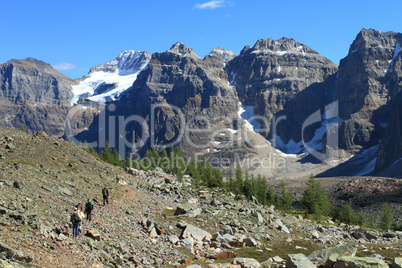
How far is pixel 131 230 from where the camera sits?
1329 inches

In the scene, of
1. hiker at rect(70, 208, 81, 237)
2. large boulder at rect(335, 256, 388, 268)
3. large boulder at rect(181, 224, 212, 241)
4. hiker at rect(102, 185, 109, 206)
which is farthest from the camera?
hiker at rect(102, 185, 109, 206)

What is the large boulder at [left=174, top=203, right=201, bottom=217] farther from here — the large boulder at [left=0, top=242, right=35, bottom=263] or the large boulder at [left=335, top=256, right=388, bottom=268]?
the large boulder at [left=0, top=242, right=35, bottom=263]

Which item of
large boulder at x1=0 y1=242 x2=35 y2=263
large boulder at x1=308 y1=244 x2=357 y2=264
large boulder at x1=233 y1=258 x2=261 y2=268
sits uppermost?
large boulder at x1=0 y1=242 x2=35 y2=263

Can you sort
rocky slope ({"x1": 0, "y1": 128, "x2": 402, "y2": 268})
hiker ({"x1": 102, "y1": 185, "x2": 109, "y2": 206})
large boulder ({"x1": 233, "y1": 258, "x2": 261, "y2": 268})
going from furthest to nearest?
hiker ({"x1": 102, "y1": 185, "x2": 109, "y2": 206}) < large boulder ({"x1": 233, "y1": 258, "x2": 261, "y2": 268}) < rocky slope ({"x1": 0, "y1": 128, "x2": 402, "y2": 268})

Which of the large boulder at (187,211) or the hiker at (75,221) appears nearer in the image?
the hiker at (75,221)

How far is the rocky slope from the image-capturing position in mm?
24328

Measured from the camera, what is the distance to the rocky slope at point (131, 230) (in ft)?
79.8

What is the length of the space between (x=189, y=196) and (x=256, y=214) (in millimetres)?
12890

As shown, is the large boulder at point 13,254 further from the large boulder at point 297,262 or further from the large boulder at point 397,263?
the large boulder at point 397,263

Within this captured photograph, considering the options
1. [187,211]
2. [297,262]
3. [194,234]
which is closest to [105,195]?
[194,234]

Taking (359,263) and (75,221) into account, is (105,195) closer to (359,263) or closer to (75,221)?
(75,221)

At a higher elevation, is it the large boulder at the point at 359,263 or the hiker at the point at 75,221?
the hiker at the point at 75,221

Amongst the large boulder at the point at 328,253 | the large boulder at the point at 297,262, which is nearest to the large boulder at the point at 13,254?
the large boulder at the point at 297,262

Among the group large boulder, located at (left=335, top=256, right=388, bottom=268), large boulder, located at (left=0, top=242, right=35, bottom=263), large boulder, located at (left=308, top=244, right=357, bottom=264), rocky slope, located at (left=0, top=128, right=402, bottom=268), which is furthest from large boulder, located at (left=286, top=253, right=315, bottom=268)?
large boulder, located at (left=0, top=242, right=35, bottom=263)
